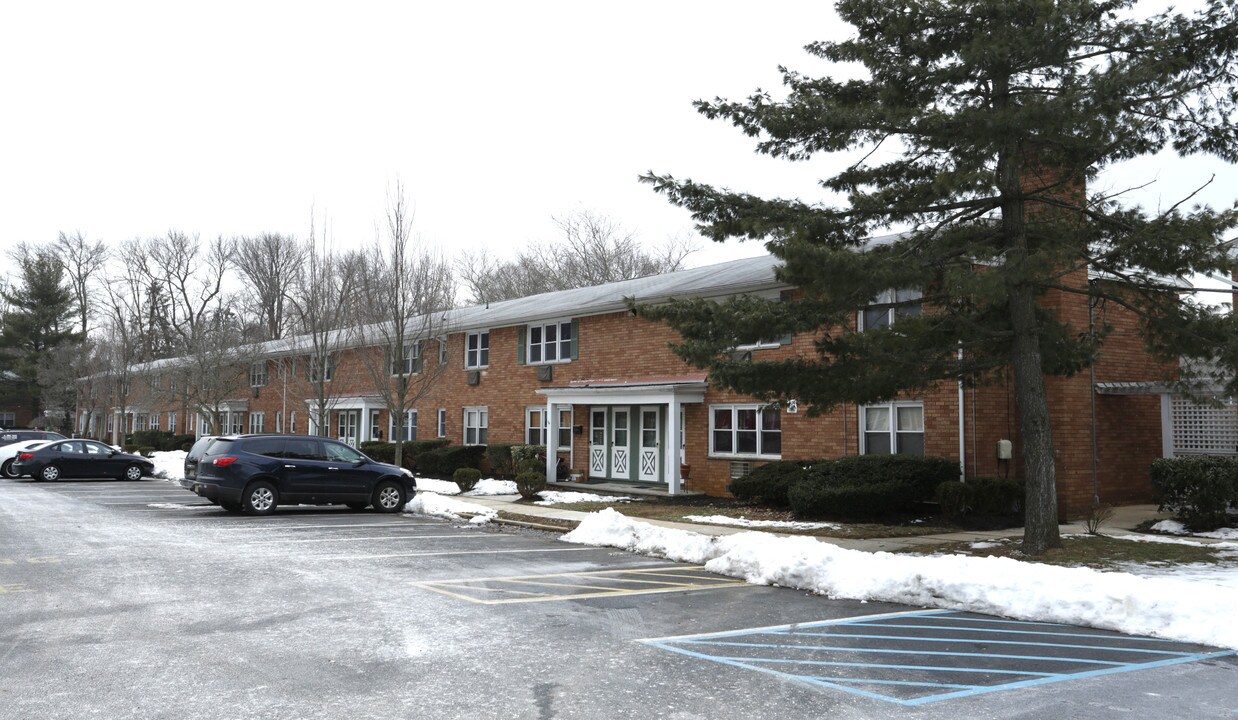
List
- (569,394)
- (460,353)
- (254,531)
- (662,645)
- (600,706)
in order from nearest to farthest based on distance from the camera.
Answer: (600,706) < (662,645) < (254,531) < (569,394) < (460,353)

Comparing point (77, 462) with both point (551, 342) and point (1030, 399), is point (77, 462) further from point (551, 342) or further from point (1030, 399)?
point (1030, 399)

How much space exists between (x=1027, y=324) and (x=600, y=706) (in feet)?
31.8

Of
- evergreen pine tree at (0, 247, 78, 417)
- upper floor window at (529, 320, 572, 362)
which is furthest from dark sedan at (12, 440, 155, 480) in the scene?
A: evergreen pine tree at (0, 247, 78, 417)

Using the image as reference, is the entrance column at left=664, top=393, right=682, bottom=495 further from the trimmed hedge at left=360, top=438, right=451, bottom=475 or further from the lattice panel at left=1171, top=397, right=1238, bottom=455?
the trimmed hedge at left=360, top=438, right=451, bottom=475

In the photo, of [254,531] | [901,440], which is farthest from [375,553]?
[901,440]

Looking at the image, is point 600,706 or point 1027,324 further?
point 1027,324

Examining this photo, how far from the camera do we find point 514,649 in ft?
24.4

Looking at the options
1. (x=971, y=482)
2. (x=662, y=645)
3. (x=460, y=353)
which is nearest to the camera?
(x=662, y=645)

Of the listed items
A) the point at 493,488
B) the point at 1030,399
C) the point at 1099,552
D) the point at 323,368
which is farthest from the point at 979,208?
the point at 323,368

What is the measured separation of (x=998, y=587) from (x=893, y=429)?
1012 centimetres

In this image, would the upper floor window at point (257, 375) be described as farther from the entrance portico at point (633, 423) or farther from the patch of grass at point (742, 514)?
the patch of grass at point (742, 514)

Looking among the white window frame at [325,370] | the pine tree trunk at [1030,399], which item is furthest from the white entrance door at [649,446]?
the pine tree trunk at [1030,399]

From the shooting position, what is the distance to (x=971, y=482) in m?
17.2

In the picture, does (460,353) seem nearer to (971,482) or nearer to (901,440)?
Answer: (901,440)
